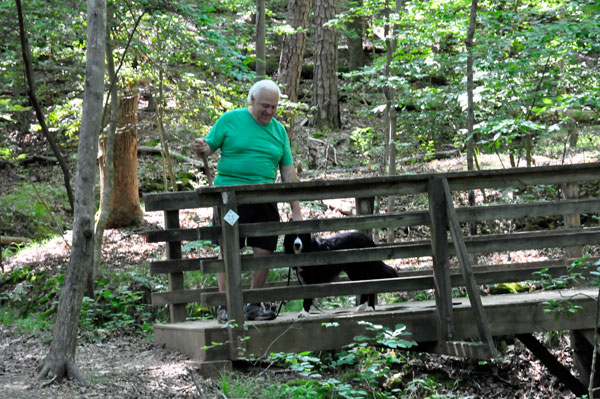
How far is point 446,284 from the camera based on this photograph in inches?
211

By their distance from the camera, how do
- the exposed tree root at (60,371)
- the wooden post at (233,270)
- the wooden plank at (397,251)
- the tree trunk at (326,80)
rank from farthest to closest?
the tree trunk at (326,80), the wooden plank at (397,251), the wooden post at (233,270), the exposed tree root at (60,371)

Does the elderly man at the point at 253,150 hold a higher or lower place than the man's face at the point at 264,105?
lower

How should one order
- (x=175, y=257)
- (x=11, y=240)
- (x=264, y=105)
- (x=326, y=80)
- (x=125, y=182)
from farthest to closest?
(x=326, y=80) → (x=11, y=240) → (x=125, y=182) → (x=175, y=257) → (x=264, y=105)

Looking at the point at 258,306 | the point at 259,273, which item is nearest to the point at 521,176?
the point at 259,273

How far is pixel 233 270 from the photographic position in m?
5.05

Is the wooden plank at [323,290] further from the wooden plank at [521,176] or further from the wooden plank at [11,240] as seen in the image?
the wooden plank at [11,240]

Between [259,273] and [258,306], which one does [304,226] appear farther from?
[258,306]

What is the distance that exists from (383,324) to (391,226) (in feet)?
2.65

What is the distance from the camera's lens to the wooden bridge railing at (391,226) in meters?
5.12

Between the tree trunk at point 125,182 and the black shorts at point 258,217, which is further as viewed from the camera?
the tree trunk at point 125,182

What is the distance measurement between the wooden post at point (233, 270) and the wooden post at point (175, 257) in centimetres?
81

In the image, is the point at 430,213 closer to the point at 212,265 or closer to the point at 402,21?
the point at 212,265

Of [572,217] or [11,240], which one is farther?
[11,240]

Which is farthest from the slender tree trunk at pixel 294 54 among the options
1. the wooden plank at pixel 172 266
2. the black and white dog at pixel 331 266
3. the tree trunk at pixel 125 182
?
the black and white dog at pixel 331 266
